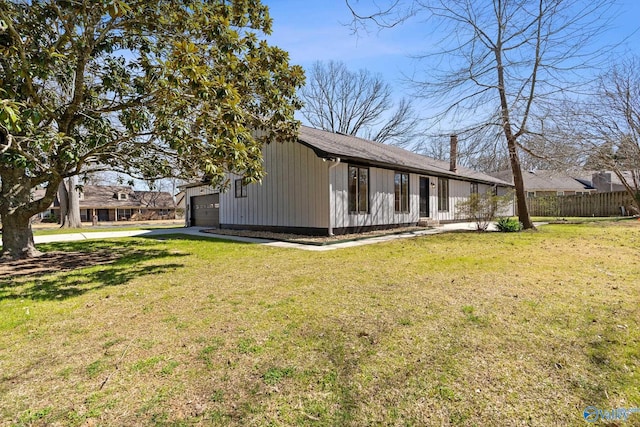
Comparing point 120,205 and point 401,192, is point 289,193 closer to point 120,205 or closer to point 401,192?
point 401,192

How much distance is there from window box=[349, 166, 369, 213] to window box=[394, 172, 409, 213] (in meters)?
1.86

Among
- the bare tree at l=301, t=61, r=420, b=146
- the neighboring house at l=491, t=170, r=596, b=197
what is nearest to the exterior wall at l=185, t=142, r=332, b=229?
the bare tree at l=301, t=61, r=420, b=146

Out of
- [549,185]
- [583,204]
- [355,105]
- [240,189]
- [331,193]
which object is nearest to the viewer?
[331,193]

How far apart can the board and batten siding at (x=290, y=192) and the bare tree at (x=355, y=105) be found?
687 inches

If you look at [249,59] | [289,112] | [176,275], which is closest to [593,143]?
[289,112]

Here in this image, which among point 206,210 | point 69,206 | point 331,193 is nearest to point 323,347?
point 331,193

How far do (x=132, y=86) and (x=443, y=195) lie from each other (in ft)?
44.9

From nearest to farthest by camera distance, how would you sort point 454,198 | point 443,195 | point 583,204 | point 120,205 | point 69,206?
point 443,195 → point 454,198 → point 583,204 → point 69,206 → point 120,205

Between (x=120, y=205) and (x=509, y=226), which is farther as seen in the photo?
(x=120, y=205)

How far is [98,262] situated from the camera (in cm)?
682

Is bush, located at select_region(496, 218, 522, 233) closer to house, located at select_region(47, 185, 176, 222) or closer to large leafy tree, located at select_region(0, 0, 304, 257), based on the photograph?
large leafy tree, located at select_region(0, 0, 304, 257)

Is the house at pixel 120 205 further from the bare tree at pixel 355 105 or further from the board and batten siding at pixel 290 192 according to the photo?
the board and batten siding at pixel 290 192

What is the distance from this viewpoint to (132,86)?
253 inches

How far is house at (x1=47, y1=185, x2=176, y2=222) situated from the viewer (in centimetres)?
3853
